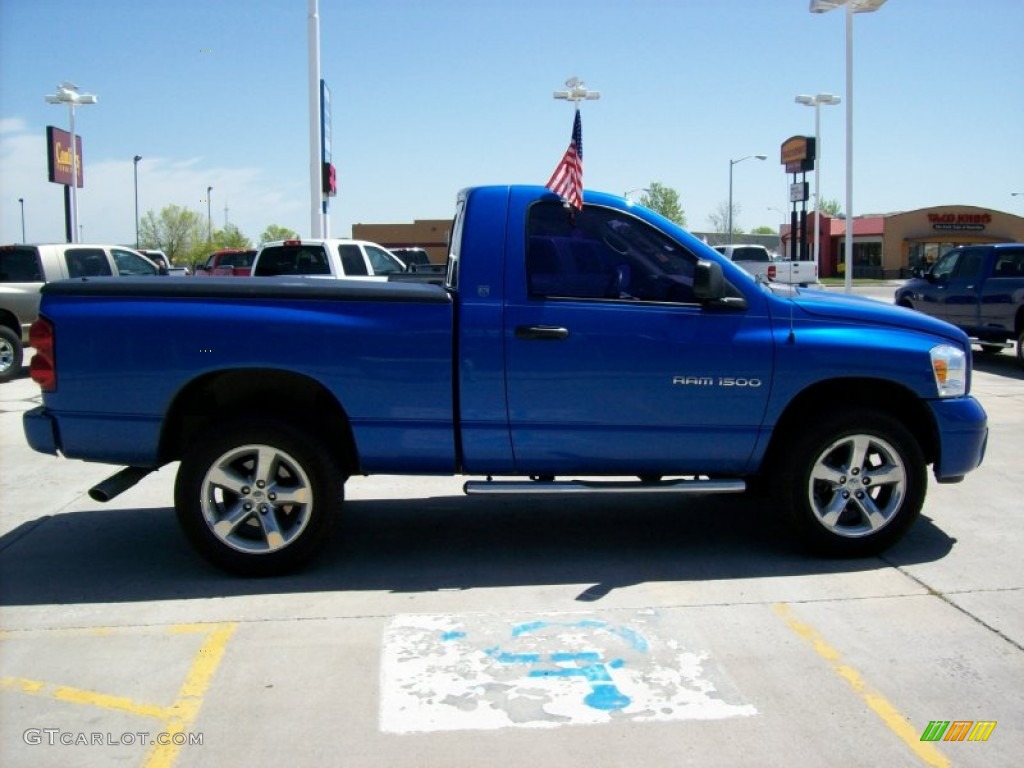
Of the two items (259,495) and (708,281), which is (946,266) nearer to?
(708,281)

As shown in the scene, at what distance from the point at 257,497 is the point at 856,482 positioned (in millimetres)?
3288

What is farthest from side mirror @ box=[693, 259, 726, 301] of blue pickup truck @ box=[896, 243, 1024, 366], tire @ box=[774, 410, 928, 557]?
blue pickup truck @ box=[896, 243, 1024, 366]

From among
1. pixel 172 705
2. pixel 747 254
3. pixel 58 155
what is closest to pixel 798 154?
pixel 747 254

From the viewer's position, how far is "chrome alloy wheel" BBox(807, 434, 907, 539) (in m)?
5.32

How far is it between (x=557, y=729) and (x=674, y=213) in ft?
271

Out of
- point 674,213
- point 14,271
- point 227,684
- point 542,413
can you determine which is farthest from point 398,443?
point 674,213

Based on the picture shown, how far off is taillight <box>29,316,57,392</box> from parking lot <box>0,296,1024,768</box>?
1096 millimetres

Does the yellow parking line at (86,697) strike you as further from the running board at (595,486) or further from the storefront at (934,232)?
the storefront at (934,232)

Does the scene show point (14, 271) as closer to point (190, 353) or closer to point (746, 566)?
point (190, 353)

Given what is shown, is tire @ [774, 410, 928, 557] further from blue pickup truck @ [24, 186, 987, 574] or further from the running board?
the running board

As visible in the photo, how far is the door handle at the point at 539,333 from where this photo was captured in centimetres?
507

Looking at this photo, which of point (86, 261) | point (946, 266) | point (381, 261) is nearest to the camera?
point (86, 261)

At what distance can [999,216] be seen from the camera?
64.6 meters

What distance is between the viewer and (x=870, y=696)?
3.85 metres
